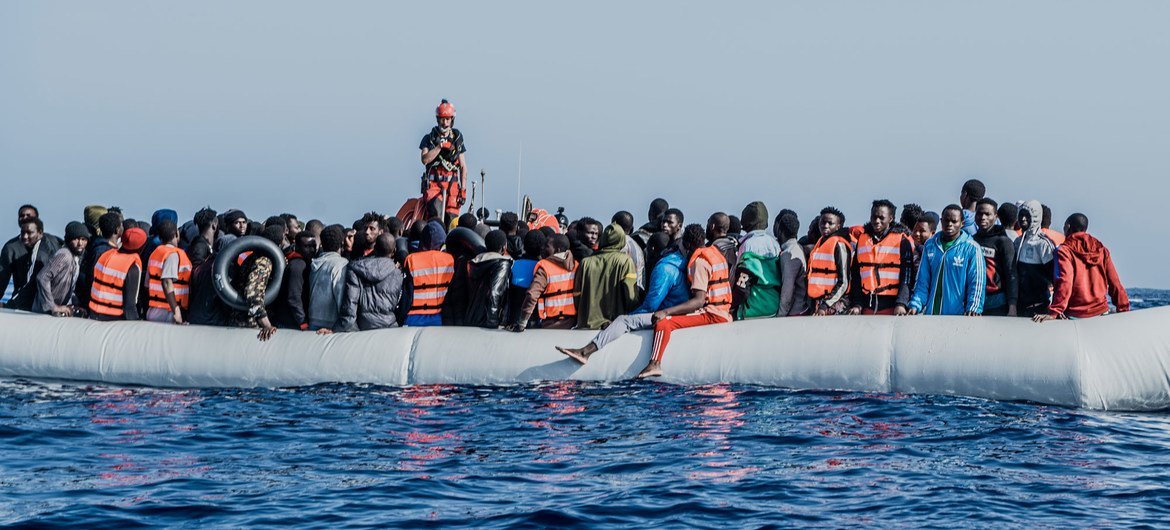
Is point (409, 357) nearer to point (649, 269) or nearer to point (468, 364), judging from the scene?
point (468, 364)

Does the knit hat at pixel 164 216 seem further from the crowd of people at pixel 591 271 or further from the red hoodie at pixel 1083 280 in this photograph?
the red hoodie at pixel 1083 280

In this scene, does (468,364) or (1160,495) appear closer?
(1160,495)

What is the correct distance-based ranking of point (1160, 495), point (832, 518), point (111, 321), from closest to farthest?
1. point (832, 518)
2. point (1160, 495)
3. point (111, 321)

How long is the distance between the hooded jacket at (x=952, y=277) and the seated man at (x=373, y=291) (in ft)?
16.2

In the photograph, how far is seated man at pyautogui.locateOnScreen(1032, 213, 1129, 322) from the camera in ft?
38.2

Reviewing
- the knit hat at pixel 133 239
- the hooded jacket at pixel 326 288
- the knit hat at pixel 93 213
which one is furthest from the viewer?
the knit hat at pixel 93 213

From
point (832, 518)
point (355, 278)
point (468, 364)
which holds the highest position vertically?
point (355, 278)

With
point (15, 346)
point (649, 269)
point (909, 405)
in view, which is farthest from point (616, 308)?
point (15, 346)

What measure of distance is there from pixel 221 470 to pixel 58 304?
6069 millimetres

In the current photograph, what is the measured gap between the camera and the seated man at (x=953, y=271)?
462 inches

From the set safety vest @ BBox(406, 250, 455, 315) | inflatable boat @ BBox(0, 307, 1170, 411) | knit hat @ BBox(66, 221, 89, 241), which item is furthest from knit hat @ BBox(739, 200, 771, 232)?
knit hat @ BBox(66, 221, 89, 241)

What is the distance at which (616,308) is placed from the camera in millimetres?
12625

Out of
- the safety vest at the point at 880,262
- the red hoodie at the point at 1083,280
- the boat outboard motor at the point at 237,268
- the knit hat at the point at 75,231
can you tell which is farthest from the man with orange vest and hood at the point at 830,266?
the knit hat at the point at 75,231

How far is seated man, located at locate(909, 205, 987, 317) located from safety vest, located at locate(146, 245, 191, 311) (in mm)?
7255
